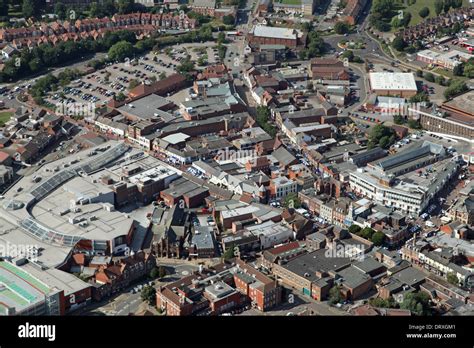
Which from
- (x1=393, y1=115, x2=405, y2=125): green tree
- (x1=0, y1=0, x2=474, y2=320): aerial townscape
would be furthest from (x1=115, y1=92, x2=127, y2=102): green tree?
(x1=393, y1=115, x2=405, y2=125): green tree

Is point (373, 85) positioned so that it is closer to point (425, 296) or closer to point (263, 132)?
point (263, 132)

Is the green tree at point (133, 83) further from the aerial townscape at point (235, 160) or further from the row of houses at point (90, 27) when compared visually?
the row of houses at point (90, 27)

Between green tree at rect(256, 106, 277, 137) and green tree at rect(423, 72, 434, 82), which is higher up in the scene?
green tree at rect(423, 72, 434, 82)

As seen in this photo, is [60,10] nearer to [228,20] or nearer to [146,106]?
[228,20]

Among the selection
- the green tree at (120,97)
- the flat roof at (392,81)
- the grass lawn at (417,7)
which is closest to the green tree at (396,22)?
the grass lawn at (417,7)

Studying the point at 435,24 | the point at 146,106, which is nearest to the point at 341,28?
the point at 435,24

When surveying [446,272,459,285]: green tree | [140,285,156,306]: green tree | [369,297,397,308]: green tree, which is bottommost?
[140,285,156,306]: green tree

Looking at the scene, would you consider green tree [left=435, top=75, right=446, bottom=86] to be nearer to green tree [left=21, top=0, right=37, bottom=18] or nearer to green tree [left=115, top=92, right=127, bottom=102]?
green tree [left=115, top=92, right=127, bottom=102]
